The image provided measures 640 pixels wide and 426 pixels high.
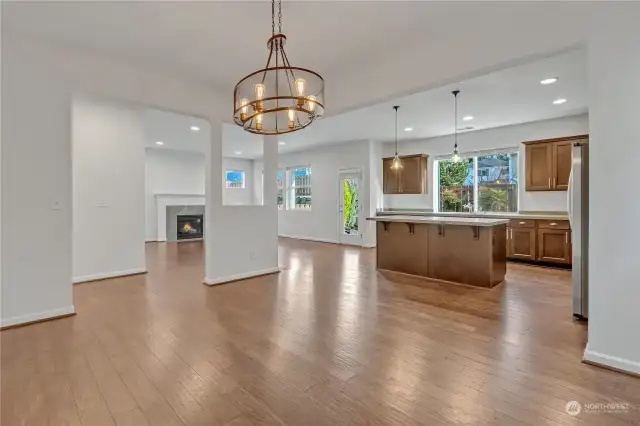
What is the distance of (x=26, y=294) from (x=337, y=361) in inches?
121

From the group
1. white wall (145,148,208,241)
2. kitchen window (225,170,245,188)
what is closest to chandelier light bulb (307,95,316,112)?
white wall (145,148,208,241)

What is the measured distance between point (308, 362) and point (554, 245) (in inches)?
214

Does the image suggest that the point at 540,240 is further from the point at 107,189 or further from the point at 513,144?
the point at 107,189

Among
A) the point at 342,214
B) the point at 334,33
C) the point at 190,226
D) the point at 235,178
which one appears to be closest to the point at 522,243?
the point at 342,214

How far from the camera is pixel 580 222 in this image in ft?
10.2

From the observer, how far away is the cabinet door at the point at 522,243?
6.08 meters

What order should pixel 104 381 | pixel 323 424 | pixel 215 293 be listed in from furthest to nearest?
1. pixel 215 293
2. pixel 104 381
3. pixel 323 424

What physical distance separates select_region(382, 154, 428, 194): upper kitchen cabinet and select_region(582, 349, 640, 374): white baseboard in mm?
5779

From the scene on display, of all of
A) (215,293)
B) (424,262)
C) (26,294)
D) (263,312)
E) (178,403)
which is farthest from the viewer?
(424,262)

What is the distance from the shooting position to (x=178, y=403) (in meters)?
1.90

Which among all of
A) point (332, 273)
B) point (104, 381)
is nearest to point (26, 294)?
point (104, 381)

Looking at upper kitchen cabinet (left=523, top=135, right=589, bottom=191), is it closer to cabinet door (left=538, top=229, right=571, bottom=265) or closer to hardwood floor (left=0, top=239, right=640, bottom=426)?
cabinet door (left=538, top=229, right=571, bottom=265)

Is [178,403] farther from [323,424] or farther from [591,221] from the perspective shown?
[591,221]

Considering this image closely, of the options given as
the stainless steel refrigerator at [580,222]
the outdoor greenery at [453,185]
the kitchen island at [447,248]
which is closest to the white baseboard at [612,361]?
the stainless steel refrigerator at [580,222]
